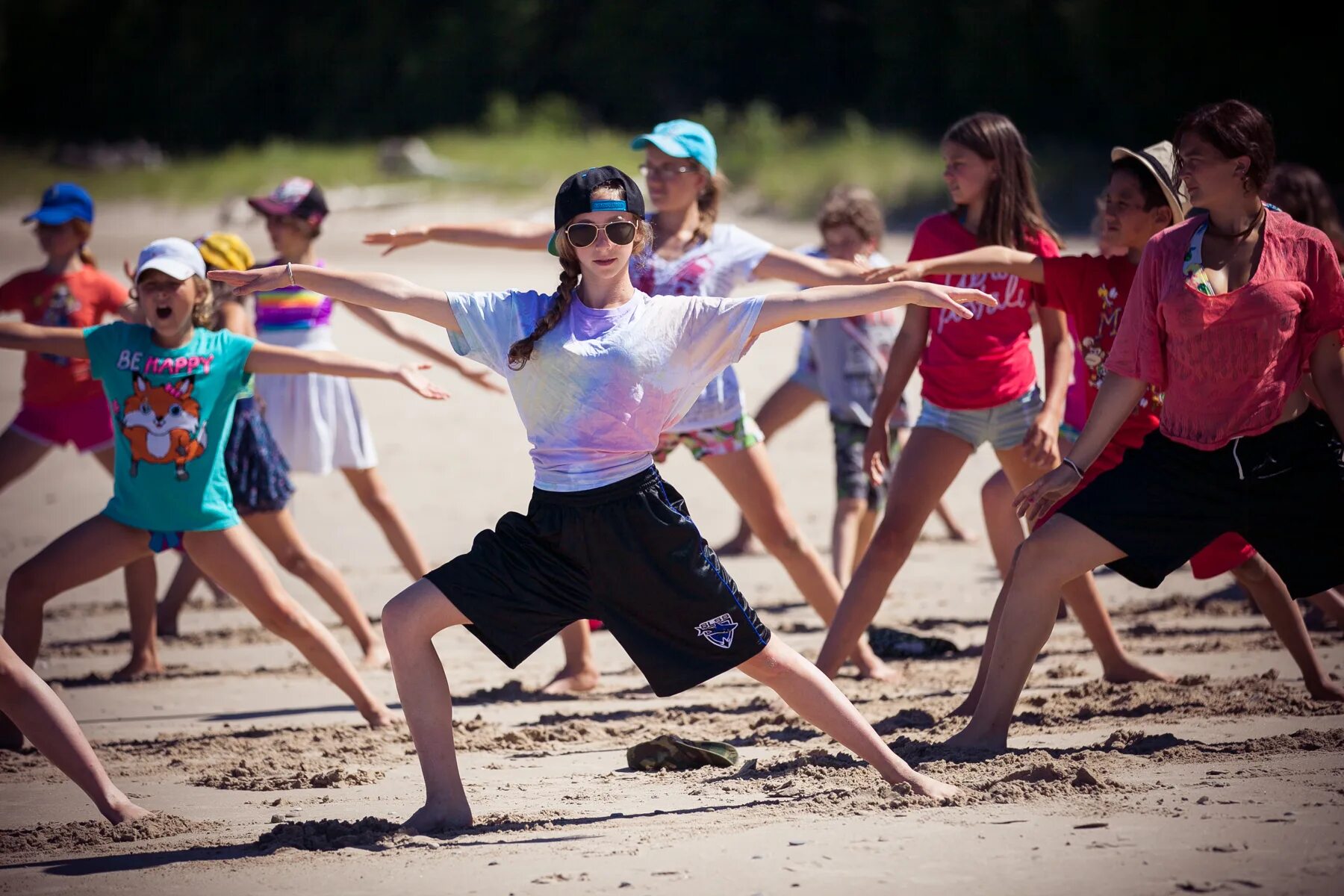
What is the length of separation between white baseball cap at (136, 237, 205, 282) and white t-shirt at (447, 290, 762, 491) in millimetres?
1629

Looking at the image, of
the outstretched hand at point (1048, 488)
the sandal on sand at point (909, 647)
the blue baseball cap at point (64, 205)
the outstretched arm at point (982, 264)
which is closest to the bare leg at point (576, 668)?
the sandal on sand at point (909, 647)

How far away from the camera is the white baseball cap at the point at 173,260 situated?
227 inches

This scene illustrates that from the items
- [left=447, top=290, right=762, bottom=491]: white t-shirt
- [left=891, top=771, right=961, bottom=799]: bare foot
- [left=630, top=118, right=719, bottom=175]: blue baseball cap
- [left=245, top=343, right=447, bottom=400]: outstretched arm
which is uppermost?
[left=630, top=118, right=719, bottom=175]: blue baseball cap

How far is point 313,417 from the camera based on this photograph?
760cm

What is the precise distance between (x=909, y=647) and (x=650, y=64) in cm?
3651

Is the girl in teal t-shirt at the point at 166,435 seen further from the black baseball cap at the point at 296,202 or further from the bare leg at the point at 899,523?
the bare leg at the point at 899,523

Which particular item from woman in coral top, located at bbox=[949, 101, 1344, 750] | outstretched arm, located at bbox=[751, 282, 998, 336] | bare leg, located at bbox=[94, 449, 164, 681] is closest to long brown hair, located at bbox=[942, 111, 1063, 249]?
woman in coral top, located at bbox=[949, 101, 1344, 750]

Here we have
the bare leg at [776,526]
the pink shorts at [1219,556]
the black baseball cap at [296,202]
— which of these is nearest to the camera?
the pink shorts at [1219,556]

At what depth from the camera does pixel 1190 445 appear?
496 cm

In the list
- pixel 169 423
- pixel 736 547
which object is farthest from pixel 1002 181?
pixel 736 547

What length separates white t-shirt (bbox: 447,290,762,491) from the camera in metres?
4.55

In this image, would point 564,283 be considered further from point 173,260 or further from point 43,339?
point 43,339

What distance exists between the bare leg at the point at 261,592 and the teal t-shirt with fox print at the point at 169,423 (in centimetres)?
7

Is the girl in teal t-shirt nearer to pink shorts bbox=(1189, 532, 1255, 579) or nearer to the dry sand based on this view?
the dry sand
